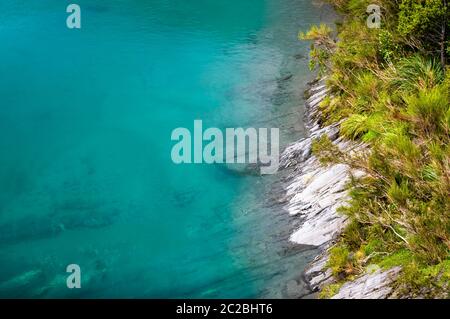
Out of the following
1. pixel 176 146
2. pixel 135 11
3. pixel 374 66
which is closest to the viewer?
pixel 374 66

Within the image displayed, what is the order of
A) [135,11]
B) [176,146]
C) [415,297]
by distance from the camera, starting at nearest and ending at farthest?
1. [415,297]
2. [176,146]
3. [135,11]

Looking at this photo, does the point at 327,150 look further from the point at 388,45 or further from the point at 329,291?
the point at 388,45

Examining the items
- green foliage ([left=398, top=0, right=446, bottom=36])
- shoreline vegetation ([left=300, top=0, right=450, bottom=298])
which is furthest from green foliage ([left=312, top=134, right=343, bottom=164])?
green foliage ([left=398, top=0, right=446, bottom=36])

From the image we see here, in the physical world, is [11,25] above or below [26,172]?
above

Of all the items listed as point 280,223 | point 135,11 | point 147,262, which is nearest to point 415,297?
point 280,223

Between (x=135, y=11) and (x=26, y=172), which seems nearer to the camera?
(x=26, y=172)

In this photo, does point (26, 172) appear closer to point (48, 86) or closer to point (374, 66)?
point (48, 86)

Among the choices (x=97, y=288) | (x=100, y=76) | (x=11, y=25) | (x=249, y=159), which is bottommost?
(x=97, y=288)

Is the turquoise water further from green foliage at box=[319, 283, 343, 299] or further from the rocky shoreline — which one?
green foliage at box=[319, 283, 343, 299]
